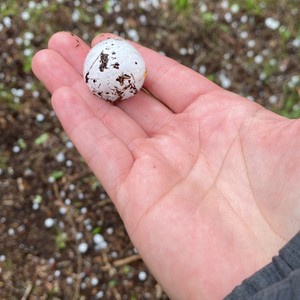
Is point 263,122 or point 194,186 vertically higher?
point 263,122

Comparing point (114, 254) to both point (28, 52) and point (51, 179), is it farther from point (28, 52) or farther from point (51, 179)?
point (28, 52)

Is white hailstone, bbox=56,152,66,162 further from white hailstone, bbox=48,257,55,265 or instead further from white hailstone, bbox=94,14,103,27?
white hailstone, bbox=94,14,103,27

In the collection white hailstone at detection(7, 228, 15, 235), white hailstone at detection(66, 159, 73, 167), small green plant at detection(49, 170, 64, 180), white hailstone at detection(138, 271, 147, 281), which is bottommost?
white hailstone at detection(7, 228, 15, 235)

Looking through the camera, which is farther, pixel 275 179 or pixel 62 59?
pixel 62 59

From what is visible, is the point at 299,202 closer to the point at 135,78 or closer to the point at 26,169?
the point at 135,78

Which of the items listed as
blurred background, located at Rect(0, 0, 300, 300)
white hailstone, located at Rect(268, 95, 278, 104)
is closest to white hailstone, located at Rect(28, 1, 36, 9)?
blurred background, located at Rect(0, 0, 300, 300)

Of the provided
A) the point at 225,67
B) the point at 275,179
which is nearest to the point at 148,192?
the point at 275,179

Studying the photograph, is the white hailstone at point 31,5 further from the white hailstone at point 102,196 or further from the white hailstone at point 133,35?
the white hailstone at point 102,196
